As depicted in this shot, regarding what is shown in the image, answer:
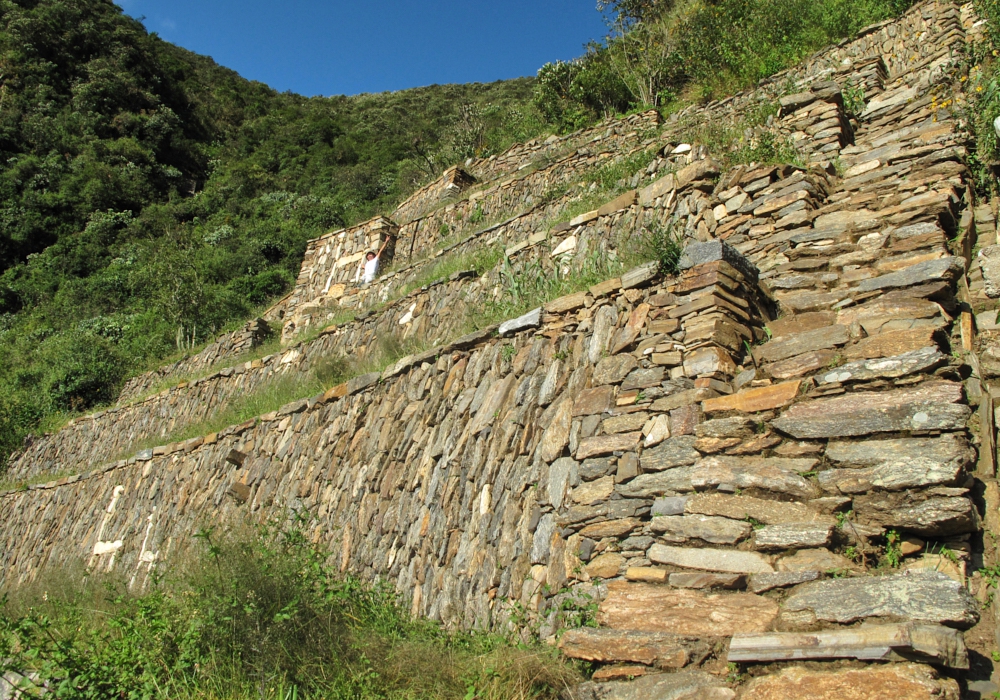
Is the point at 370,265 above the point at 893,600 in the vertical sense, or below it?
above

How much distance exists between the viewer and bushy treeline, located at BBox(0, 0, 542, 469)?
69.9ft

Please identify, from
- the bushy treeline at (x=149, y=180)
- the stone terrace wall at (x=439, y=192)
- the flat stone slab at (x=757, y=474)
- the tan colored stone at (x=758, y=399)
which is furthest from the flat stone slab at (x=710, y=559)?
the bushy treeline at (x=149, y=180)

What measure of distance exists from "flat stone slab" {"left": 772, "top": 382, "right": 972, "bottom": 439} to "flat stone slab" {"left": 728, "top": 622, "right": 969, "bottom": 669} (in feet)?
3.73

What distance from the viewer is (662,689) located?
3250 mm

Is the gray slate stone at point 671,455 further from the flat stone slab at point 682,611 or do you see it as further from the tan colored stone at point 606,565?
the flat stone slab at point 682,611

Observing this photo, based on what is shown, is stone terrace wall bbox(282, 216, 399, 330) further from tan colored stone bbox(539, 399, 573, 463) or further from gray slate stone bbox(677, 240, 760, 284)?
gray slate stone bbox(677, 240, 760, 284)

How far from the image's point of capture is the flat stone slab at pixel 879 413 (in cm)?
357

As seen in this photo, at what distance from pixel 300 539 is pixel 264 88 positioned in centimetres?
5355

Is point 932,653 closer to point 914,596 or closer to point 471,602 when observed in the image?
point 914,596

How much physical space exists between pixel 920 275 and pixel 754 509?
7.03ft

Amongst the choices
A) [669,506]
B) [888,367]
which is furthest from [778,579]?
[888,367]

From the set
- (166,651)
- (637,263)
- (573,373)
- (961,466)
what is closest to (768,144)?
(637,263)

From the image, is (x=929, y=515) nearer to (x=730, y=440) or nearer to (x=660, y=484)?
(x=730, y=440)

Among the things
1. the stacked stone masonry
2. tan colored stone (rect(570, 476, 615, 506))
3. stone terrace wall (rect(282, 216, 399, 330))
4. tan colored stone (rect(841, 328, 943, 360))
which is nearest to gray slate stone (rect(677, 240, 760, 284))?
the stacked stone masonry
